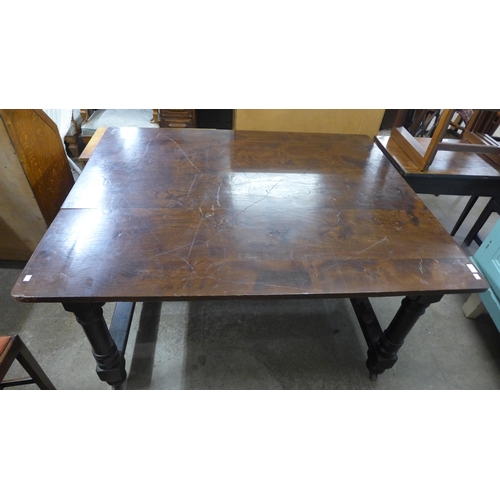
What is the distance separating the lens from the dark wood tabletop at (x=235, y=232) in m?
1.03

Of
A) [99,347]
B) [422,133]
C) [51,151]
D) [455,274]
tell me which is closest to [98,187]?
[99,347]

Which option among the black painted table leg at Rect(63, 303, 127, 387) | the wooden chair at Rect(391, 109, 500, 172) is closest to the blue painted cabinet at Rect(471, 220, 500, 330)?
the wooden chair at Rect(391, 109, 500, 172)

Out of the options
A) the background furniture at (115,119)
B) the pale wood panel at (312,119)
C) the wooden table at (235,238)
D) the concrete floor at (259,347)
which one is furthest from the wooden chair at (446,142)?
the background furniture at (115,119)

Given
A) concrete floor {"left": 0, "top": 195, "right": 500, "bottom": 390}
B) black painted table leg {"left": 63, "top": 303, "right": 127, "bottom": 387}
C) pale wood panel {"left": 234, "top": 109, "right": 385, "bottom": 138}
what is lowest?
concrete floor {"left": 0, "top": 195, "right": 500, "bottom": 390}

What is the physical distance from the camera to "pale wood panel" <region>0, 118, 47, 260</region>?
1.61m

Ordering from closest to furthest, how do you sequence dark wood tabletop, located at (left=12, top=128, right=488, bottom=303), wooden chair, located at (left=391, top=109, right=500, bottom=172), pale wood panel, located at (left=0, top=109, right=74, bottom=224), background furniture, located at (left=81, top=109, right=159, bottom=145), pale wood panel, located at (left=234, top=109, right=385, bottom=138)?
dark wood tabletop, located at (left=12, top=128, right=488, bottom=303) → pale wood panel, located at (left=0, top=109, right=74, bottom=224) → wooden chair, located at (left=391, top=109, right=500, bottom=172) → pale wood panel, located at (left=234, top=109, right=385, bottom=138) → background furniture, located at (left=81, top=109, right=159, bottom=145)

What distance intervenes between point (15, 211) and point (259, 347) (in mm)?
1604

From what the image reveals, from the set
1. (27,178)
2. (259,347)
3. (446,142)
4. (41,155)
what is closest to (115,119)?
(41,155)

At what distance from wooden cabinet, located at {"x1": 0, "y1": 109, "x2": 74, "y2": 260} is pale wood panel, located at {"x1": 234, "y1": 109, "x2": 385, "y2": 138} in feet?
4.17

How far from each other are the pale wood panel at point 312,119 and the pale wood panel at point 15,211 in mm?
1460

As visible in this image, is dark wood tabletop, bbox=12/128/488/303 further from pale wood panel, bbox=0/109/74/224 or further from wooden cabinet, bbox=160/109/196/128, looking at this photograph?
wooden cabinet, bbox=160/109/196/128

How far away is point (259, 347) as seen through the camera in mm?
1747
